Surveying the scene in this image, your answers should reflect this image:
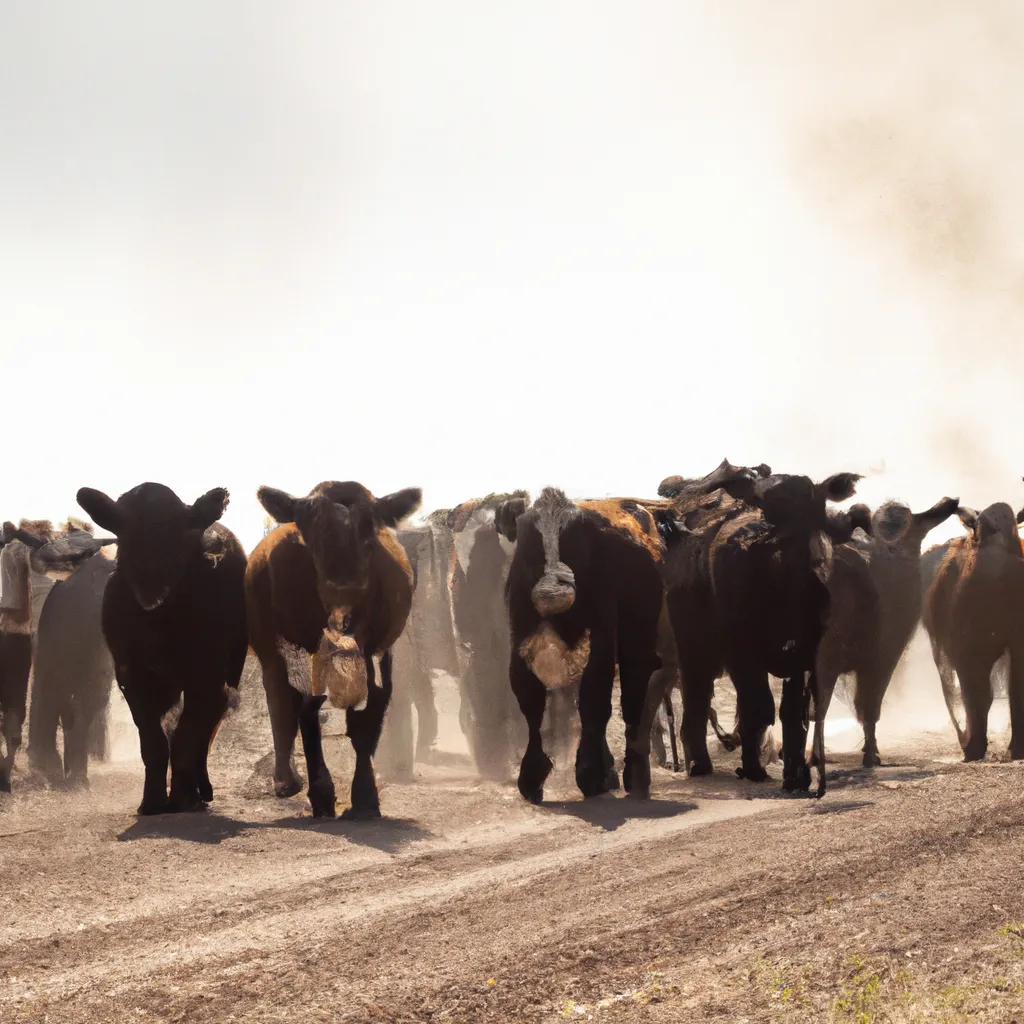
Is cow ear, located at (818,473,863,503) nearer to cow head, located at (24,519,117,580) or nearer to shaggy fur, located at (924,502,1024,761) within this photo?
shaggy fur, located at (924,502,1024,761)

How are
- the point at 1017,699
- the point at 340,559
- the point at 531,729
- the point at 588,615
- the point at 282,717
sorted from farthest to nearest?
the point at 1017,699 → the point at 282,717 → the point at 588,615 → the point at 531,729 → the point at 340,559

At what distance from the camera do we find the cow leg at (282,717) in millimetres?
10898

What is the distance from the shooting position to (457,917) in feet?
22.8

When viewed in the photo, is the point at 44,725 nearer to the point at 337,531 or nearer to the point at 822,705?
the point at 337,531

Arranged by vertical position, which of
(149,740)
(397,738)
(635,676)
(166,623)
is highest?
(166,623)

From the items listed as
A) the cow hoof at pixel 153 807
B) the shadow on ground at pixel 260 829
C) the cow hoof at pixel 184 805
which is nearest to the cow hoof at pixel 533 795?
the shadow on ground at pixel 260 829

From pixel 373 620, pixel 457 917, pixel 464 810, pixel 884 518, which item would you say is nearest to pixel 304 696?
pixel 373 620

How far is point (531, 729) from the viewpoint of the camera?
34.6 feet

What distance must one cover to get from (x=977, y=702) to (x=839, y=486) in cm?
323

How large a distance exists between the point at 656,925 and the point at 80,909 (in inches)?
120

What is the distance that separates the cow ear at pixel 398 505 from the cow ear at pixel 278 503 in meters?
0.64

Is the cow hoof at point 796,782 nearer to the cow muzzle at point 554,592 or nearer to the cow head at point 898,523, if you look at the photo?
the cow muzzle at point 554,592

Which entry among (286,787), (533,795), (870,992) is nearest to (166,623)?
(286,787)

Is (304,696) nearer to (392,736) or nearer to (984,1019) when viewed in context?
(392,736)
